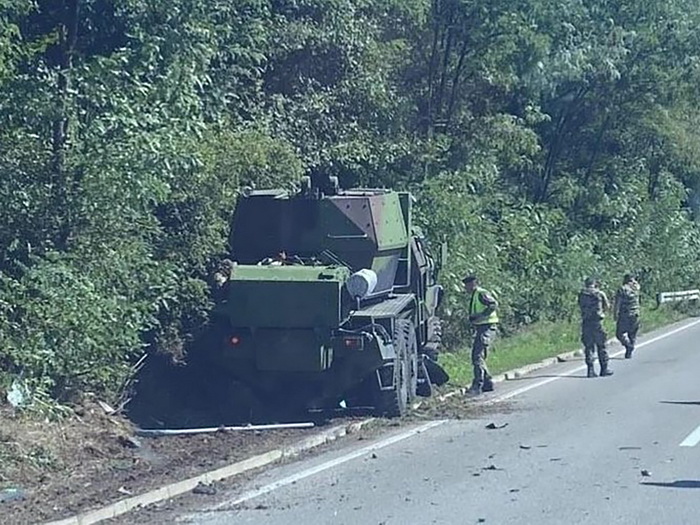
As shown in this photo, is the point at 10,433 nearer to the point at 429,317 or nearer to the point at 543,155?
the point at 429,317

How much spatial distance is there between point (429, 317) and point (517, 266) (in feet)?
40.2

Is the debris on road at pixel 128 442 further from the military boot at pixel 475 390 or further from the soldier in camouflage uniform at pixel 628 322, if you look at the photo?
the soldier in camouflage uniform at pixel 628 322

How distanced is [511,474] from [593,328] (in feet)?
33.2

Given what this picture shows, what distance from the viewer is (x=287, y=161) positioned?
20.5m

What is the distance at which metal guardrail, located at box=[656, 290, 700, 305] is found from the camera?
40.6 meters

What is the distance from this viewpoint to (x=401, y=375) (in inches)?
650

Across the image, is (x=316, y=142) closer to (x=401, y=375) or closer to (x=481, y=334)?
(x=481, y=334)

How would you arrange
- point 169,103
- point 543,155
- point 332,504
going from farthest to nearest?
point 543,155 → point 169,103 → point 332,504

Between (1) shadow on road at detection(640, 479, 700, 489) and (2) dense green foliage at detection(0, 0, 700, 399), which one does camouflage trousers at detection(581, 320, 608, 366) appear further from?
(1) shadow on road at detection(640, 479, 700, 489)

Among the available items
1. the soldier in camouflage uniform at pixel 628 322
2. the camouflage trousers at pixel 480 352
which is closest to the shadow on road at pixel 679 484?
the camouflage trousers at pixel 480 352

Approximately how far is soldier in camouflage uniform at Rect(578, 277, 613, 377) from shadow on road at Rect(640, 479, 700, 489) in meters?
10.0

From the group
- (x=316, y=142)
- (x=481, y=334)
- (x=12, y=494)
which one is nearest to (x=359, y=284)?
(x=481, y=334)

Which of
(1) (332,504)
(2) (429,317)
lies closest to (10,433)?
(1) (332,504)

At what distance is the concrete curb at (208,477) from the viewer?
10.1 meters
